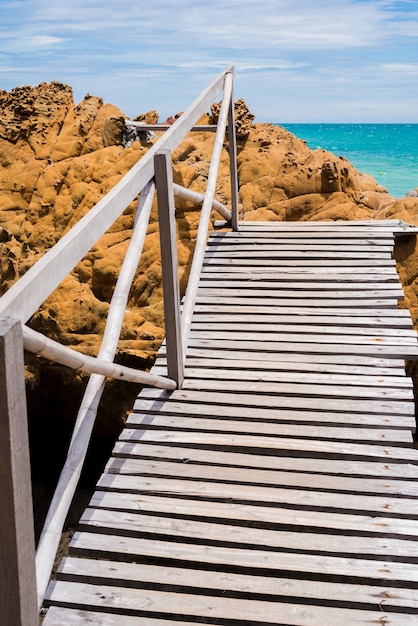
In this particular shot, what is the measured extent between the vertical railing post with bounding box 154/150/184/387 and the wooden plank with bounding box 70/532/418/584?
1393 mm

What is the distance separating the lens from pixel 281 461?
3.99m

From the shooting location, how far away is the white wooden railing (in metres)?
2.09

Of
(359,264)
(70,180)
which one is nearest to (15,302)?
(359,264)

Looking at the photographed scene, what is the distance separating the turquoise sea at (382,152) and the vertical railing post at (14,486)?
56442 mm

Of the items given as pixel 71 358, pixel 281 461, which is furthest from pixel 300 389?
pixel 71 358

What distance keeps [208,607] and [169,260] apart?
6.77 ft

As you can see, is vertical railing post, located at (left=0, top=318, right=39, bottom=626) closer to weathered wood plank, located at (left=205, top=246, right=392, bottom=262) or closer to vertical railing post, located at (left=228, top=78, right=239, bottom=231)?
weathered wood plank, located at (left=205, top=246, right=392, bottom=262)

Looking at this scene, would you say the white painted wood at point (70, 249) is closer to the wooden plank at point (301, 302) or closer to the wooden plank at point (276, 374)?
the wooden plank at point (276, 374)

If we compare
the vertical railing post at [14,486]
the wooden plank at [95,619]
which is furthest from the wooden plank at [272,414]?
the vertical railing post at [14,486]

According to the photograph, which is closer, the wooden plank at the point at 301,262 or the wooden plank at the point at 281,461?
the wooden plank at the point at 281,461

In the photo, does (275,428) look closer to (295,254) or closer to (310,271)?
(310,271)

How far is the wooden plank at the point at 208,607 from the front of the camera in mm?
3012

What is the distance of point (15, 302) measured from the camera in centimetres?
218

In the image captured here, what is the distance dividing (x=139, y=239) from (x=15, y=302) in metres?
1.82
